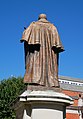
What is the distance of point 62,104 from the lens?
31.0 feet

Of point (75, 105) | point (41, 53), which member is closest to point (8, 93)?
point (75, 105)

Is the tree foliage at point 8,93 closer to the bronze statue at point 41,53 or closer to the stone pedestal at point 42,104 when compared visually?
Answer: the bronze statue at point 41,53

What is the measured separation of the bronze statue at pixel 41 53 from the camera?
9.93 metres

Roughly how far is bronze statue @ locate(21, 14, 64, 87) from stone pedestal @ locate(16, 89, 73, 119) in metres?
0.54

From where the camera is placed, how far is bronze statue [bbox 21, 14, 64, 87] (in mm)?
9930

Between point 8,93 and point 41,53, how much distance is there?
2070cm

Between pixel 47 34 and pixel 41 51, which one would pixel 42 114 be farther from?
pixel 47 34

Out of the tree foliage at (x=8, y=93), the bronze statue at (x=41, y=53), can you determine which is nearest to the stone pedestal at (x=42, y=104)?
the bronze statue at (x=41, y=53)

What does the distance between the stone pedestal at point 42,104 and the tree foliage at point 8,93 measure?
1860 centimetres

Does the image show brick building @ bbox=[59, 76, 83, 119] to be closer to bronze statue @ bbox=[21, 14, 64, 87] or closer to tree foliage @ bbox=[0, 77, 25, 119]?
tree foliage @ bbox=[0, 77, 25, 119]

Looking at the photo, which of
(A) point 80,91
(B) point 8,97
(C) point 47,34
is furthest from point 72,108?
(C) point 47,34

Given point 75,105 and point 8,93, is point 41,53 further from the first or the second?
point 75,105

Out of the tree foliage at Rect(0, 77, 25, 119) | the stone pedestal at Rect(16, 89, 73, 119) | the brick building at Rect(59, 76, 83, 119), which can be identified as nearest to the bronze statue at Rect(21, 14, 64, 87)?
the stone pedestal at Rect(16, 89, 73, 119)

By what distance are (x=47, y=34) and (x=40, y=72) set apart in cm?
138
